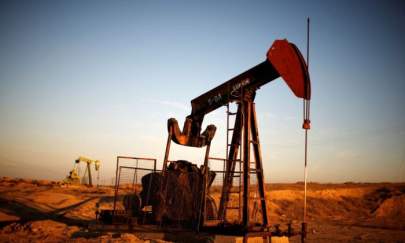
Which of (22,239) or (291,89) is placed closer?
(291,89)

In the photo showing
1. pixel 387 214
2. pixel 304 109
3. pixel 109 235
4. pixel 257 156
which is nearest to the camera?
pixel 304 109

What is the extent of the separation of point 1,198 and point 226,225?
49.0 feet

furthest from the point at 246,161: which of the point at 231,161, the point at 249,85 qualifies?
the point at 249,85

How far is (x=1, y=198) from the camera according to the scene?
60.7 feet

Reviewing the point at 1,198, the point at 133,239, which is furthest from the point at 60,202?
the point at 133,239

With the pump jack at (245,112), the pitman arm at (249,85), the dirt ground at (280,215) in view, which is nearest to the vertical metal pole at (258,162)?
the pump jack at (245,112)

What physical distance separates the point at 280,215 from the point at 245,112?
16356 mm

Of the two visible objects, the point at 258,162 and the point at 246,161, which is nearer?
the point at 246,161

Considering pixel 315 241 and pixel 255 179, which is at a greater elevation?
pixel 255 179

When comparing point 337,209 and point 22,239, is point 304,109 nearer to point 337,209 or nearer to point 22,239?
point 22,239

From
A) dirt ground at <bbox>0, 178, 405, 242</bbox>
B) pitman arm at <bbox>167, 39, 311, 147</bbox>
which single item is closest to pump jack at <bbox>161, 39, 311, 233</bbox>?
pitman arm at <bbox>167, 39, 311, 147</bbox>

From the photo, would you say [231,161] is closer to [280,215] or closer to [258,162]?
[258,162]

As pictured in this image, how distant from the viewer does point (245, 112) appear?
30.0ft

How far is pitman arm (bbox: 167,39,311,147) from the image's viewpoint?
8.50 meters
